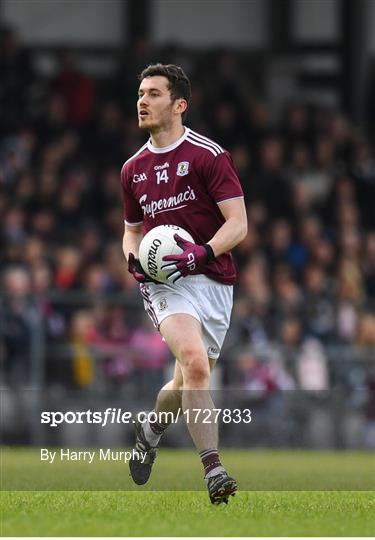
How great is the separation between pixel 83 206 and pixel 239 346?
134 inches

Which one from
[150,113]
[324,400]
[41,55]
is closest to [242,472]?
[150,113]

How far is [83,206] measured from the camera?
1898 centimetres

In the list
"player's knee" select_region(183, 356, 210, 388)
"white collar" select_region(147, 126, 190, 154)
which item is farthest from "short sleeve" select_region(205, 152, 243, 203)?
"player's knee" select_region(183, 356, 210, 388)

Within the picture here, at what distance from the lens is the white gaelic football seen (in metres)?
8.77

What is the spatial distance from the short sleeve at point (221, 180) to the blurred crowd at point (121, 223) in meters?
7.17

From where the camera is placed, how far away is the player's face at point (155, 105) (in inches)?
357

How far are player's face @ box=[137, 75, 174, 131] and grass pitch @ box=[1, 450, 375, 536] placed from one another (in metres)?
2.15

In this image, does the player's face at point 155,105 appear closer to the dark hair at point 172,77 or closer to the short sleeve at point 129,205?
the dark hair at point 172,77

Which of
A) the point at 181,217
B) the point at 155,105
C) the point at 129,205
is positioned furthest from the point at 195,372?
the point at 155,105

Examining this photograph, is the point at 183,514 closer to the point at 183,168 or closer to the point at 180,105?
the point at 183,168

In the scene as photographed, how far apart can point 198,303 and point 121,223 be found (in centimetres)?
981

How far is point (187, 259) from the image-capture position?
8688 mm

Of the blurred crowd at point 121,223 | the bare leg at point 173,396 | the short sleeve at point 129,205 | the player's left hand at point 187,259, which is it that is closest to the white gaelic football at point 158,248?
the player's left hand at point 187,259

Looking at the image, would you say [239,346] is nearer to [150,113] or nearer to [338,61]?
[150,113]
